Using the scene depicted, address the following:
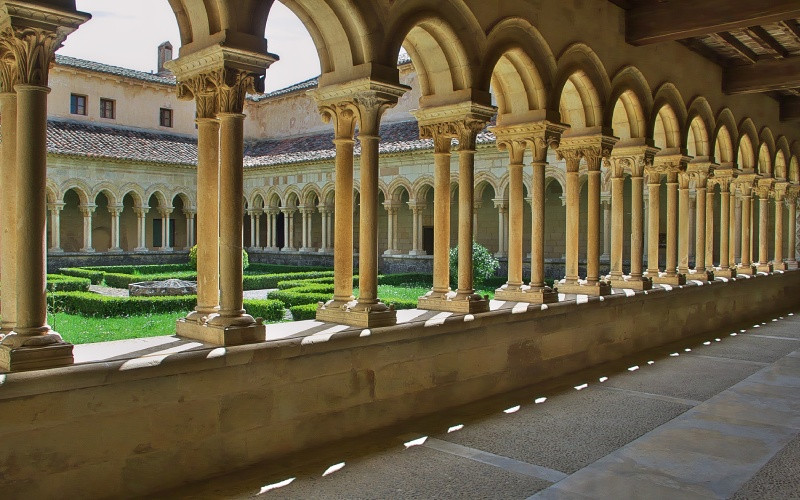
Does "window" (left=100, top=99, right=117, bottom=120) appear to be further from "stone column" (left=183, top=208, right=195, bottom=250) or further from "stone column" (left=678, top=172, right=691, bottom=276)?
"stone column" (left=678, top=172, right=691, bottom=276)

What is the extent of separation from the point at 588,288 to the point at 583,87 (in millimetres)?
2282

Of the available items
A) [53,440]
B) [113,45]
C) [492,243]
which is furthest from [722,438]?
[113,45]

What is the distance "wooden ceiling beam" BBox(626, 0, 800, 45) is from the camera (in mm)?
6973

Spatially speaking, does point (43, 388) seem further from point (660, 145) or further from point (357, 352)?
point (660, 145)

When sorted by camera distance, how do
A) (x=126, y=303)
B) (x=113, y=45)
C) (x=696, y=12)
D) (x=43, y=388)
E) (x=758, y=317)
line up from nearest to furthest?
(x=43, y=388) < (x=696, y=12) < (x=126, y=303) < (x=758, y=317) < (x=113, y=45)

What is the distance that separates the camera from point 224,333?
13.4 ft

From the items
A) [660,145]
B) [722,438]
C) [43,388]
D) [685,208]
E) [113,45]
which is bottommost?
[722,438]

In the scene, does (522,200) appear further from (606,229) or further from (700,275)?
(606,229)

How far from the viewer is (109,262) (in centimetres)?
2328

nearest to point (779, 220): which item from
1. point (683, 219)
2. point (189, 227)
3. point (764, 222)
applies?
point (764, 222)

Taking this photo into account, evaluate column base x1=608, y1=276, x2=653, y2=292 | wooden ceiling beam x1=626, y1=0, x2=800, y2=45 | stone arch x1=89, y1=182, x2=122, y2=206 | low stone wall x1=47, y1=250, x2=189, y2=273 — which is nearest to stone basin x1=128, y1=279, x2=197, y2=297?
column base x1=608, y1=276, x2=653, y2=292

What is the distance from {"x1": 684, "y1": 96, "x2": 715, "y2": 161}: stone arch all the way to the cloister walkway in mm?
4894

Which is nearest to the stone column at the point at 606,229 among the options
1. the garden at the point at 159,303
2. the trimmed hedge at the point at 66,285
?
Answer: the garden at the point at 159,303

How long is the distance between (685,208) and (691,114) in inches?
64.7
